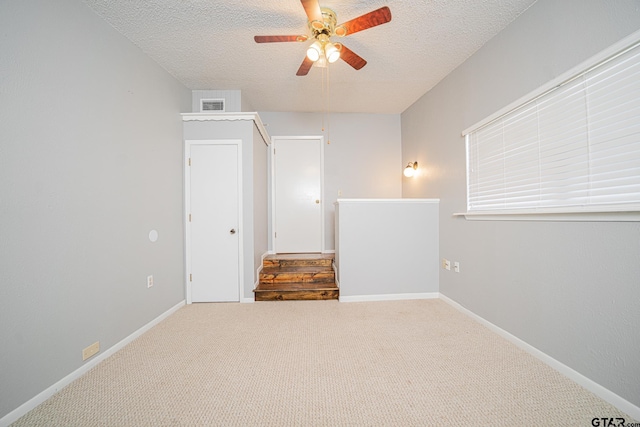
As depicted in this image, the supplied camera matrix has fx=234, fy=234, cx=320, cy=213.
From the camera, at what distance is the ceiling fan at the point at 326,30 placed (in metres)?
1.59

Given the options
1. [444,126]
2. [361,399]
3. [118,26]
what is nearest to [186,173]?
[118,26]

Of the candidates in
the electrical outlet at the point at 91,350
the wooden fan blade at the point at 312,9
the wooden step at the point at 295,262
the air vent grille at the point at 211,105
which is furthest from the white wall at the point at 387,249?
the electrical outlet at the point at 91,350

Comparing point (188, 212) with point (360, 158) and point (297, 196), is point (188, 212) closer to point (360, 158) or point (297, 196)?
point (297, 196)

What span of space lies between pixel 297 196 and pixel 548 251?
3211 mm

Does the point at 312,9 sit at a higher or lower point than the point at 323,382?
higher

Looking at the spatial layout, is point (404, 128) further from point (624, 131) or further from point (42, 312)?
point (42, 312)

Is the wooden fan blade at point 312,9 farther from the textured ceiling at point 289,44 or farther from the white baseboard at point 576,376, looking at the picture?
the white baseboard at point 576,376

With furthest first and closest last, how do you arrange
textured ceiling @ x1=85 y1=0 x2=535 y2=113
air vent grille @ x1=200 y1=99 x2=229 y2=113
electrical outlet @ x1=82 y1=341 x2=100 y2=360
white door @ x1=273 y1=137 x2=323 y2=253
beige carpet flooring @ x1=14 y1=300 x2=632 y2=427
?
white door @ x1=273 y1=137 x2=323 y2=253, air vent grille @ x1=200 y1=99 x2=229 y2=113, textured ceiling @ x1=85 y1=0 x2=535 y2=113, electrical outlet @ x1=82 y1=341 x2=100 y2=360, beige carpet flooring @ x1=14 y1=300 x2=632 y2=427

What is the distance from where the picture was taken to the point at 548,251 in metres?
1.67

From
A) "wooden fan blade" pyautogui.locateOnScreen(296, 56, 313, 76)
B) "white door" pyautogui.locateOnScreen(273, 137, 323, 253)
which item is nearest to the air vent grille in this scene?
"white door" pyautogui.locateOnScreen(273, 137, 323, 253)

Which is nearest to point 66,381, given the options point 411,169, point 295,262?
point 295,262

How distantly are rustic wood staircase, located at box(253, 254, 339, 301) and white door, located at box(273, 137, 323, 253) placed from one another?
27.5 inches

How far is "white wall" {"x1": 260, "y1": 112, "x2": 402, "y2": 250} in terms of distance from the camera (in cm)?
409

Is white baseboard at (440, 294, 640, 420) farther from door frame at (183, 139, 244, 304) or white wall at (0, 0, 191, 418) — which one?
white wall at (0, 0, 191, 418)
